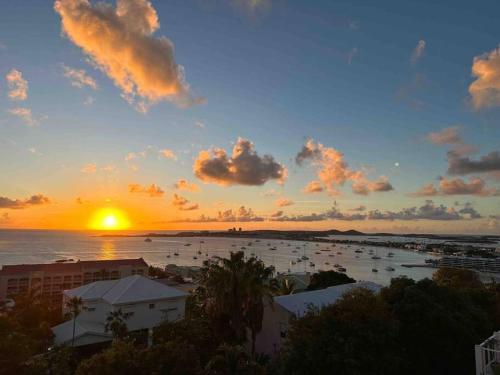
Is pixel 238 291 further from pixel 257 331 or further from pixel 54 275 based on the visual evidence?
pixel 54 275

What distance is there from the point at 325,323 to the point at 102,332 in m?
21.4

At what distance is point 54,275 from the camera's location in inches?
2945

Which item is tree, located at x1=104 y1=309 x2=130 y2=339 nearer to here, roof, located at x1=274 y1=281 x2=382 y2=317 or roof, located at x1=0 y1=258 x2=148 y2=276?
roof, located at x1=274 y1=281 x2=382 y2=317

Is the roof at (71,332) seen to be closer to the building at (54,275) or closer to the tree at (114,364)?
the tree at (114,364)

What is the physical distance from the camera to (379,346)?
19062mm

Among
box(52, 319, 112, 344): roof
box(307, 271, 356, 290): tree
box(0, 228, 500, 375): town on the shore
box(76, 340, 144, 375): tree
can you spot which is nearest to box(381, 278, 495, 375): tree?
box(0, 228, 500, 375): town on the shore

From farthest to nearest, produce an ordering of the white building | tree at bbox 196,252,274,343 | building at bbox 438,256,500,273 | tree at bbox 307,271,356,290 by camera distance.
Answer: building at bbox 438,256,500,273 < tree at bbox 307,271,356,290 < the white building < tree at bbox 196,252,274,343

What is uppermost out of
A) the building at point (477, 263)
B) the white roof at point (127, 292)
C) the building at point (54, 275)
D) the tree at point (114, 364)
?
the tree at point (114, 364)

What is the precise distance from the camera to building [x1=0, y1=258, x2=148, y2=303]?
231 ft

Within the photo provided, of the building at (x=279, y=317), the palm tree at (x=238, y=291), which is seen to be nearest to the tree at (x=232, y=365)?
the palm tree at (x=238, y=291)

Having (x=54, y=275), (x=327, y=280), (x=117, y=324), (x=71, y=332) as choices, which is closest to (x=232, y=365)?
(x=117, y=324)

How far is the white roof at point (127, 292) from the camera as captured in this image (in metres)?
34.9

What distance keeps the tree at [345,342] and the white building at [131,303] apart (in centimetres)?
1832

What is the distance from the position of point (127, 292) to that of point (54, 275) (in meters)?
50.0
